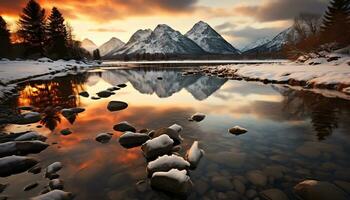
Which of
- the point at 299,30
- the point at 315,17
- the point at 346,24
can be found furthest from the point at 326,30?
the point at 315,17

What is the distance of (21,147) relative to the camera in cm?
770

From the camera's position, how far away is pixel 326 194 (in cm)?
501

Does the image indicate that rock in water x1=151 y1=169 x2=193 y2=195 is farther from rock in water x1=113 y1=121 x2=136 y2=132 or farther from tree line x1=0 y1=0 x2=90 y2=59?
tree line x1=0 y1=0 x2=90 y2=59

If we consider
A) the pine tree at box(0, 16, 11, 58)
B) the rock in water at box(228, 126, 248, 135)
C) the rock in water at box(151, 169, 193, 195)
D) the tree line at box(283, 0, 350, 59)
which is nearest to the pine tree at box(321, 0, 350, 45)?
the tree line at box(283, 0, 350, 59)

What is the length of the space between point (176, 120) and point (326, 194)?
7454mm

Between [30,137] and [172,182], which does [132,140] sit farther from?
[30,137]

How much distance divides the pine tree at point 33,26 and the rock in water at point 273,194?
70215 mm

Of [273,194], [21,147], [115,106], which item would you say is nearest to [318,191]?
[273,194]

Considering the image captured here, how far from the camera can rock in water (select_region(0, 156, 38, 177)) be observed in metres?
6.38

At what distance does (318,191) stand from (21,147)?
8.30 m

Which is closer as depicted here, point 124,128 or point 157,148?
point 157,148

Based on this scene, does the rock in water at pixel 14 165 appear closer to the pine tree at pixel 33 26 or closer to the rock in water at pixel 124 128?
the rock in water at pixel 124 128

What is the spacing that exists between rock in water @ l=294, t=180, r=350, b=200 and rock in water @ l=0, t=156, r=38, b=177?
6.89 meters

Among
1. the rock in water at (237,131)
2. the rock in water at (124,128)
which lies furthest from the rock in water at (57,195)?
the rock in water at (237,131)
